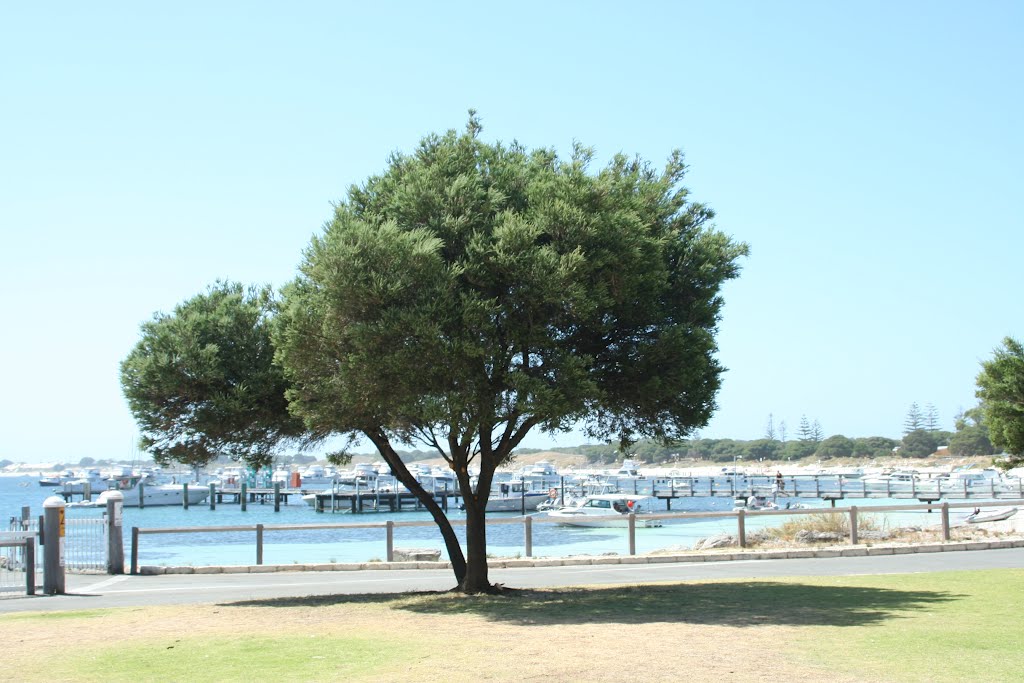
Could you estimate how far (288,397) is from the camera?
16.4 meters

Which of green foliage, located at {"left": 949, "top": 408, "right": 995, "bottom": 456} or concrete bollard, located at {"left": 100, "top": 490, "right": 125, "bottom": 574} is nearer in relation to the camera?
concrete bollard, located at {"left": 100, "top": 490, "right": 125, "bottom": 574}

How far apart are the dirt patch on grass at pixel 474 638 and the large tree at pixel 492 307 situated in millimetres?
3087

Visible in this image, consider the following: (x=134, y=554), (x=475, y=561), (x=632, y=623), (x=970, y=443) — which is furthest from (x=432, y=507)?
(x=970, y=443)

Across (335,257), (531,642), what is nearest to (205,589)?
(335,257)

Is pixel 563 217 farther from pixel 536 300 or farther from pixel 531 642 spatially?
pixel 531 642

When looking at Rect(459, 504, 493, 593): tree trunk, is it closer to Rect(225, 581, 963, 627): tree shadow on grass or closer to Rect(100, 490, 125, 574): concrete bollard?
Rect(225, 581, 963, 627): tree shadow on grass

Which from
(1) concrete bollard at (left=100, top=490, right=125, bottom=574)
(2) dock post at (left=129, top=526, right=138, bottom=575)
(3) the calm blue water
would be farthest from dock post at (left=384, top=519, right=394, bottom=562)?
(1) concrete bollard at (left=100, top=490, right=125, bottom=574)

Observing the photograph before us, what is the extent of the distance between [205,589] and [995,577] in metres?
15.4

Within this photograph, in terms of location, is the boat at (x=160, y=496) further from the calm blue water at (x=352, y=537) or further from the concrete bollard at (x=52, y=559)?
the concrete bollard at (x=52, y=559)

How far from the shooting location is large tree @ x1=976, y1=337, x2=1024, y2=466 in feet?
65.7

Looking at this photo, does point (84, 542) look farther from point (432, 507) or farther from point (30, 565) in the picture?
point (432, 507)

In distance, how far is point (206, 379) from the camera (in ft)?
56.8

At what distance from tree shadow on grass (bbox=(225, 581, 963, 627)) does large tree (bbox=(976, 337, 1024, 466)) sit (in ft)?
17.8

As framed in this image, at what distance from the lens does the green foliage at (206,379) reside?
56.7 ft
